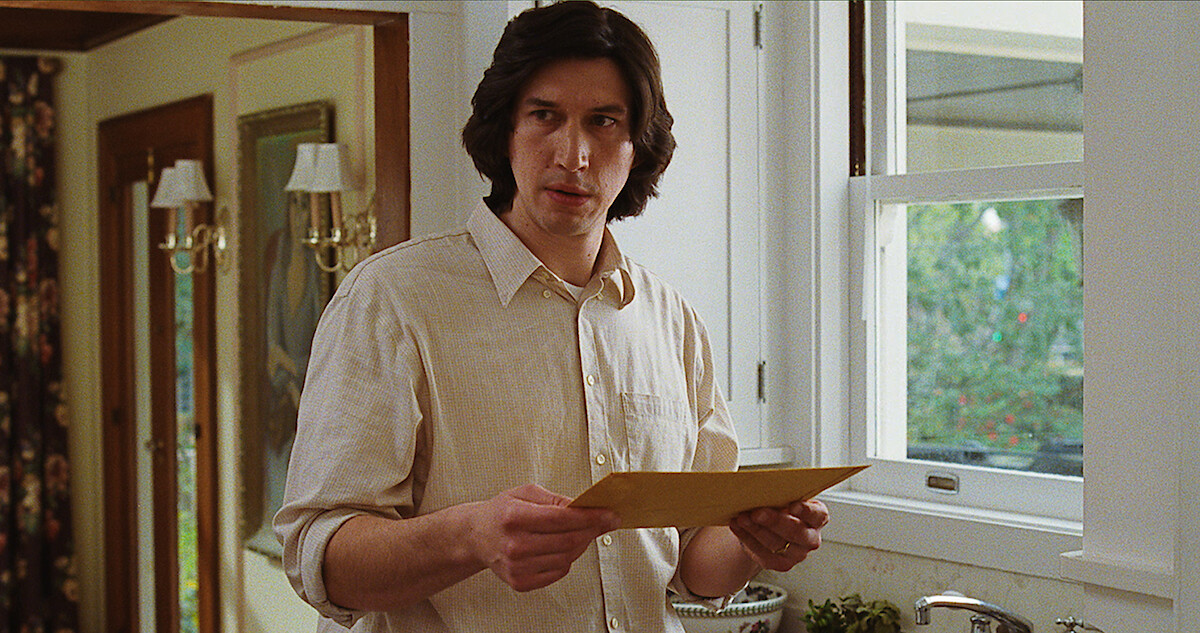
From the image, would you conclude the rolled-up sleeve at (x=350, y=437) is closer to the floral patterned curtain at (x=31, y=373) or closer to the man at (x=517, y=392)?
the man at (x=517, y=392)

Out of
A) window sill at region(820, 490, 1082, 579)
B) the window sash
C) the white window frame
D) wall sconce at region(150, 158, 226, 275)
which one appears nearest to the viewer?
window sill at region(820, 490, 1082, 579)

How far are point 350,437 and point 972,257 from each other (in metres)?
1.55

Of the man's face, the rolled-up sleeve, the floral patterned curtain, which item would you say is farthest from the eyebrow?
the floral patterned curtain

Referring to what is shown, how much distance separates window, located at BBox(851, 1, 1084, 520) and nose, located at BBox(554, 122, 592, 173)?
1.16 metres

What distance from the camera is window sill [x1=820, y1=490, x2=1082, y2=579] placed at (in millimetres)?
2332

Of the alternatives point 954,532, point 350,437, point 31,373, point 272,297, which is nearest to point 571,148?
point 350,437

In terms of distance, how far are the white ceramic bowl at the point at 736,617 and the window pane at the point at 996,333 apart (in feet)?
1.46

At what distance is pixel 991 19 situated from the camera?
8.75 feet

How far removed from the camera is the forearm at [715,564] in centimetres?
183

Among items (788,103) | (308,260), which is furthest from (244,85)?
(788,103)

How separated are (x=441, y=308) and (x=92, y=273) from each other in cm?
490

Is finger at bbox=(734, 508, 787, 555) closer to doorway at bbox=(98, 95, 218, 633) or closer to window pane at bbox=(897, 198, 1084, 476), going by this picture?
window pane at bbox=(897, 198, 1084, 476)

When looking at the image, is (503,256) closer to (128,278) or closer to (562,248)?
(562,248)

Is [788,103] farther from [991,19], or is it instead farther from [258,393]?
[258,393]
